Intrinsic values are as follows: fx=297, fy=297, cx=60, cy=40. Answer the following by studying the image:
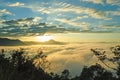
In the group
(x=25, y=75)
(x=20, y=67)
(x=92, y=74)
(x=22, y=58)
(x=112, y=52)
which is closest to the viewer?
(x=25, y=75)

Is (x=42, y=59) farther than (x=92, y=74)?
No

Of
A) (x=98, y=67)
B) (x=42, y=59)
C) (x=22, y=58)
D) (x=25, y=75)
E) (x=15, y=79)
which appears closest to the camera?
(x=15, y=79)

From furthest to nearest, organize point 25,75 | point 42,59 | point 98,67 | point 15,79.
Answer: point 98,67
point 42,59
point 25,75
point 15,79

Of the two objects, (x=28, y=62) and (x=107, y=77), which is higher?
(x=28, y=62)

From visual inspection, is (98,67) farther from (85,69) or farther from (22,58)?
(22,58)

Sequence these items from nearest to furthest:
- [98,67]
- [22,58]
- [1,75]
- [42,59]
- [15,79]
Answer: [1,75] < [15,79] < [22,58] < [42,59] < [98,67]

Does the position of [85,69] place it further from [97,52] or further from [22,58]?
[22,58]

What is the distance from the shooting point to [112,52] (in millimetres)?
42781

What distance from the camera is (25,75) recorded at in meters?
17.0

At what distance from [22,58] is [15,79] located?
33.1 feet

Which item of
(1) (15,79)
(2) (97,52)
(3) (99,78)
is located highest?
(1) (15,79)

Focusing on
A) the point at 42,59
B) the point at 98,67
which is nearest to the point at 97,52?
the point at 98,67

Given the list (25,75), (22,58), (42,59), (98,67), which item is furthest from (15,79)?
(98,67)

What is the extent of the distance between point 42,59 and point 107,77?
1138 inches
